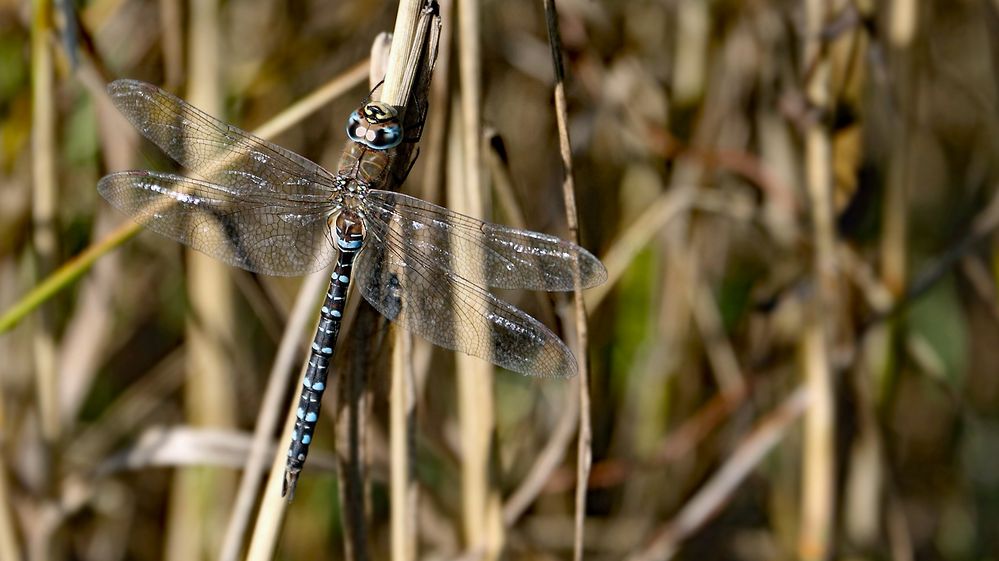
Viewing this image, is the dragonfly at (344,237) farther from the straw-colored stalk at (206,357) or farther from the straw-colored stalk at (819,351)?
the straw-colored stalk at (819,351)

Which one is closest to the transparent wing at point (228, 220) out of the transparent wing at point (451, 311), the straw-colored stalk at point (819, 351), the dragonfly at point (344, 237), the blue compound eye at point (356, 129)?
the dragonfly at point (344, 237)

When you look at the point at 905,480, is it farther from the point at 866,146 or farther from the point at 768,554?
the point at 866,146

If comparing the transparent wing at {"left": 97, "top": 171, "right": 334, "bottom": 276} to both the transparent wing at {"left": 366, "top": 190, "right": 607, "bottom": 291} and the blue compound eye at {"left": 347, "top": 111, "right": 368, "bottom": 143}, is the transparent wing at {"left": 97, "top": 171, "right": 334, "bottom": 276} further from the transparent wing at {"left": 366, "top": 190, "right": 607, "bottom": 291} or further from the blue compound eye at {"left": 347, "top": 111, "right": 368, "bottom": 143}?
the blue compound eye at {"left": 347, "top": 111, "right": 368, "bottom": 143}

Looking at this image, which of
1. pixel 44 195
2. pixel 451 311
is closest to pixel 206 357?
pixel 44 195

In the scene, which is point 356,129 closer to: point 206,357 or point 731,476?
point 206,357

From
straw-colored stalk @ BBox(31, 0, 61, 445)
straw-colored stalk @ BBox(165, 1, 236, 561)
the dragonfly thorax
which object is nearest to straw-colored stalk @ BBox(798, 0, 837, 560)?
the dragonfly thorax

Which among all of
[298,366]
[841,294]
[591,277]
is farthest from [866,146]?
[298,366]

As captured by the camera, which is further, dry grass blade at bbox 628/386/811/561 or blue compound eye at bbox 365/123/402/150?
dry grass blade at bbox 628/386/811/561
